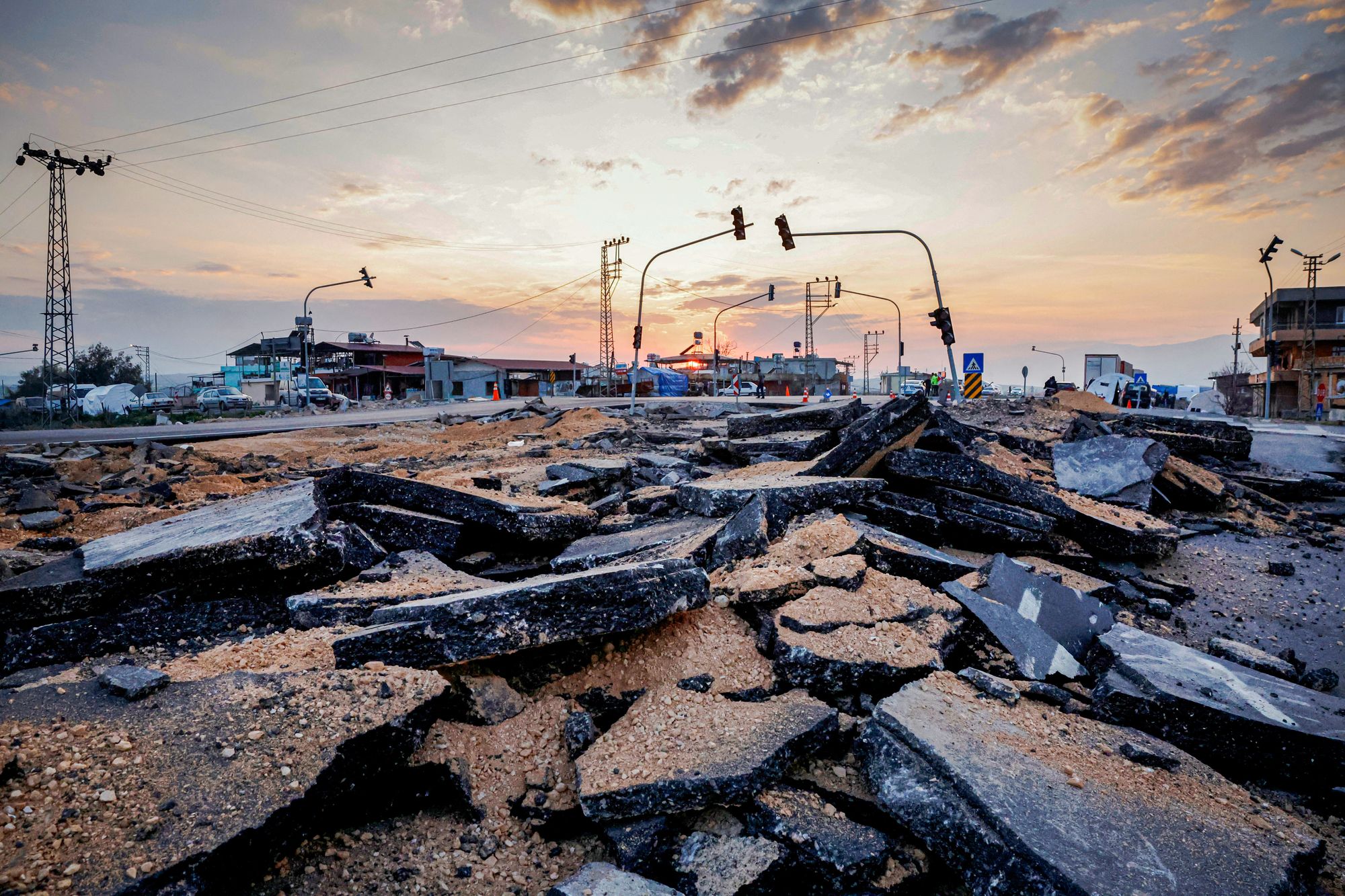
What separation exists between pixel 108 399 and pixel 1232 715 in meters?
47.4

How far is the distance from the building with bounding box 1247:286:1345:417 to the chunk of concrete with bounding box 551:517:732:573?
45730 millimetres

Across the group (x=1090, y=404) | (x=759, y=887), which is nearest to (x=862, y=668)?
(x=759, y=887)

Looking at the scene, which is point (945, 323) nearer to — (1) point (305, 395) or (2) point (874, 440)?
(2) point (874, 440)

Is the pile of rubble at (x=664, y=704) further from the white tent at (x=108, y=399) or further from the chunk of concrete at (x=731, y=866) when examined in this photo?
the white tent at (x=108, y=399)

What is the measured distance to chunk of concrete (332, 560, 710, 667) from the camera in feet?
9.71

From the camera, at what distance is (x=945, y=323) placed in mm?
15211

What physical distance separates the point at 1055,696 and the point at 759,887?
189 centimetres

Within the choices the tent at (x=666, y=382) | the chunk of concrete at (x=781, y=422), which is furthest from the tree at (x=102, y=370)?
the chunk of concrete at (x=781, y=422)

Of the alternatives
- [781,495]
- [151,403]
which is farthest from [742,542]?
[151,403]

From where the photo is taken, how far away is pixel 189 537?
13.4ft

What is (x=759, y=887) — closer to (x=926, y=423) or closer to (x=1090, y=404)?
(x=926, y=423)

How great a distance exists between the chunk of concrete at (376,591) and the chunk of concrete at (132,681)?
831 mm

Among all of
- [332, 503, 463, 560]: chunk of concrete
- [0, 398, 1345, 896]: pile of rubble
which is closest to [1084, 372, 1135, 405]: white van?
[0, 398, 1345, 896]: pile of rubble

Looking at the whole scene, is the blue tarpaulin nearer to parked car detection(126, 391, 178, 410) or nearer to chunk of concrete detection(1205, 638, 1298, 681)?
parked car detection(126, 391, 178, 410)
